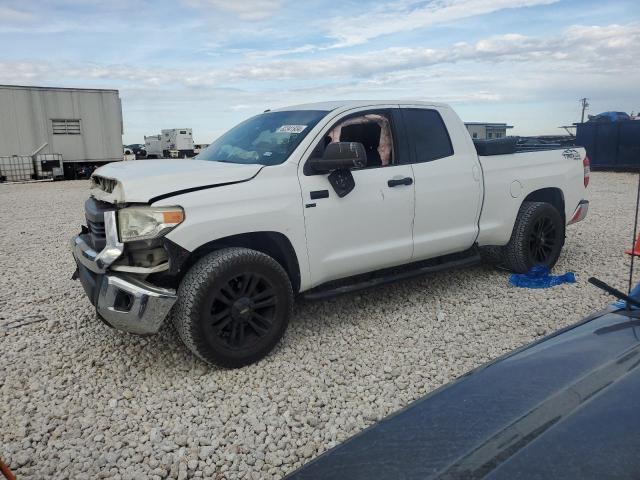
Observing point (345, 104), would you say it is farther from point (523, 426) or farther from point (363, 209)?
point (523, 426)

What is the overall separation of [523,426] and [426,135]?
3668 millimetres

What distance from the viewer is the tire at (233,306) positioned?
341cm

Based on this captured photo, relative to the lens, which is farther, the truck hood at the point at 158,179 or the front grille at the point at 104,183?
the front grille at the point at 104,183

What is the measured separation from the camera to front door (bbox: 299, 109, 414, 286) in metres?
3.96

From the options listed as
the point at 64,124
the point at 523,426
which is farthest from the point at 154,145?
the point at 523,426

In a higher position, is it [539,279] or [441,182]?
[441,182]

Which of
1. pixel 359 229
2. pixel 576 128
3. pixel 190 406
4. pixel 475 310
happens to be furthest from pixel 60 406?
pixel 576 128

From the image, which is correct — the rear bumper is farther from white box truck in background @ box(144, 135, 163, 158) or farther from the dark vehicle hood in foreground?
white box truck in background @ box(144, 135, 163, 158)

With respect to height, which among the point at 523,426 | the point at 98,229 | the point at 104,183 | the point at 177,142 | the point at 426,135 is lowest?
the point at 523,426

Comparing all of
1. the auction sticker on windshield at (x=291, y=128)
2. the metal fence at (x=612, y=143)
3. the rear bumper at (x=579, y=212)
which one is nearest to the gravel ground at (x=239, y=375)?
the rear bumper at (x=579, y=212)

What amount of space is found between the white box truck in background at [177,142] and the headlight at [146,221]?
3601 cm

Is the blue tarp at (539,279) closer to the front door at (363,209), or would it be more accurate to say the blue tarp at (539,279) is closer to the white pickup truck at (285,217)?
the white pickup truck at (285,217)

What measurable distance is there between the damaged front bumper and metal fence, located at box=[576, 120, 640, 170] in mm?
18645

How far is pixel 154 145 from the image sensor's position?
40219 mm
